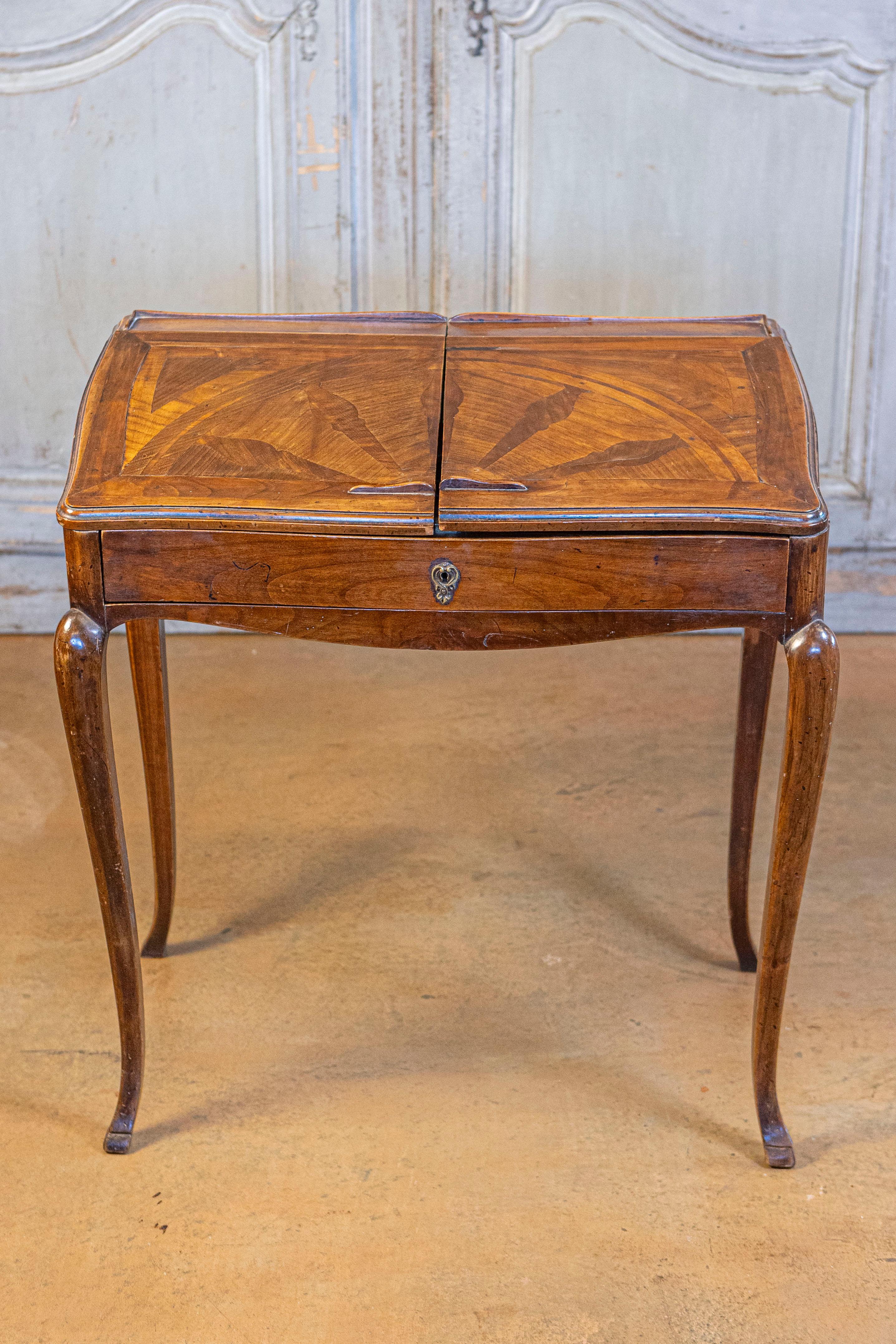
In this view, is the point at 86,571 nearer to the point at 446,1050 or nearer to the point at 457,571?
the point at 457,571

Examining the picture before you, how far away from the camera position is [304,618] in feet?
4.35

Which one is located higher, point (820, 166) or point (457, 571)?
point (820, 166)

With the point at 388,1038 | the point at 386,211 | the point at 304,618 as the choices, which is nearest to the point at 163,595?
the point at 304,618

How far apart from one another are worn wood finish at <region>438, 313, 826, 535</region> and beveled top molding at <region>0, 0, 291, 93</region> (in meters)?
1.99

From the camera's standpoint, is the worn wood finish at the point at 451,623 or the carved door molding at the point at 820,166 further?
the carved door molding at the point at 820,166

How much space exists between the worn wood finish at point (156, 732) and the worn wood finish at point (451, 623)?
1.35ft

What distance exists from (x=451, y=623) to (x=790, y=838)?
0.45m

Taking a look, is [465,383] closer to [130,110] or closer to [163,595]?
[163,595]

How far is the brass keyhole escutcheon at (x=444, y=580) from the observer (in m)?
1.28

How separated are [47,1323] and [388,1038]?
579 millimetres

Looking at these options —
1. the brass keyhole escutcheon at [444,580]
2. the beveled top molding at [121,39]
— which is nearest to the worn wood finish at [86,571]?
the brass keyhole escutcheon at [444,580]

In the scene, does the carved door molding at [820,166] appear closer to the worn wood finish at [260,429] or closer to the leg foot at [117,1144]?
the worn wood finish at [260,429]

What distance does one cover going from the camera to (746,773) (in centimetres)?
178

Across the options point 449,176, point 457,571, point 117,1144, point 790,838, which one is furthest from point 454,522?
point 449,176
